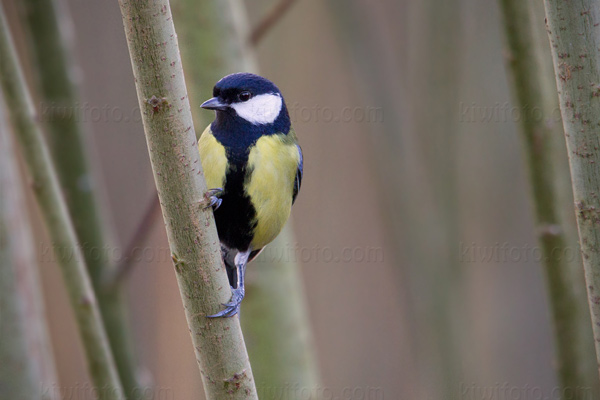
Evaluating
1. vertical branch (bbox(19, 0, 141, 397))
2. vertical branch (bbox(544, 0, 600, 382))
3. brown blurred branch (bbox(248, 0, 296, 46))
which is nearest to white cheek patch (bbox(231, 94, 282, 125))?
brown blurred branch (bbox(248, 0, 296, 46))

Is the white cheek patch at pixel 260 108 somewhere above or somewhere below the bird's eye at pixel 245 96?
below

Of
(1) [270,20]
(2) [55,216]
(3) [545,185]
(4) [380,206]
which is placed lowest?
(4) [380,206]

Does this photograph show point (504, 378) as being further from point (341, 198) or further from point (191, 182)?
point (191, 182)

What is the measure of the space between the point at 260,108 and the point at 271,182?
228mm

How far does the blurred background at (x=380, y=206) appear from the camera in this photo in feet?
7.38

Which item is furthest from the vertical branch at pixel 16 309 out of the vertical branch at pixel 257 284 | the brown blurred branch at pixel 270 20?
the brown blurred branch at pixel 270 20

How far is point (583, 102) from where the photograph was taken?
37.9 inches

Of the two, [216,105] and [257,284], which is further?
[257,284]

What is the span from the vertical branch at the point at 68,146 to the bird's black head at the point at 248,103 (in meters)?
0.36

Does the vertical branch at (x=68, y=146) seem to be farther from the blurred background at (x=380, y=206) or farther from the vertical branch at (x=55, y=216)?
the vertical branch at (x=55, y=216)

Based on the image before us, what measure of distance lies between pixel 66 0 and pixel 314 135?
159cm

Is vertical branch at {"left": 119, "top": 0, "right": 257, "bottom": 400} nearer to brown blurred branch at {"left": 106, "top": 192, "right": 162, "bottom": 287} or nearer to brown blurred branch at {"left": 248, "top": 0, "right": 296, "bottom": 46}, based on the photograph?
brown blurred branch at {"left": 106, "top": 192, "right": 162, "bottom": 287}

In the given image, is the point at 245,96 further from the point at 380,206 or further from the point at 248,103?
the point at 380,206

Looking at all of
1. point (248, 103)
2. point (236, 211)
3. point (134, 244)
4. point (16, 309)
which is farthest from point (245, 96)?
point (16, 309)
